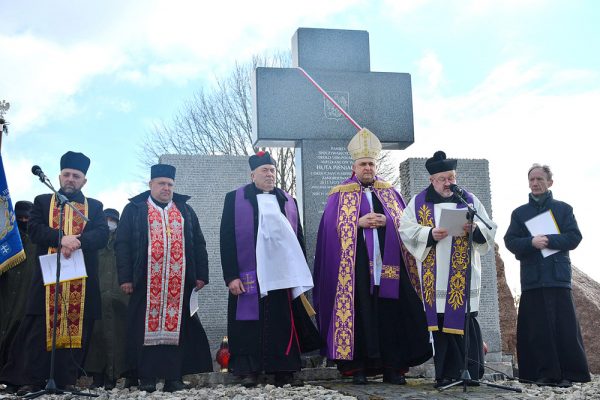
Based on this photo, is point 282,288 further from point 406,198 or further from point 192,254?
point 406,198

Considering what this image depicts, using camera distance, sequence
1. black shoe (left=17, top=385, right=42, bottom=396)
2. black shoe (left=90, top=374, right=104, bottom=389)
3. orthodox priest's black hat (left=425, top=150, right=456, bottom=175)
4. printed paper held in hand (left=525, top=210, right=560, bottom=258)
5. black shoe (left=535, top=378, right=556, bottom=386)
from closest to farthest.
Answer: black shoe (left=17, top=385, right=42, bottom=396), orthodox priest's black hat (left=425, top=150, right=456, bottom=175), black shoe (left=535, top=378, right=556, bottom=386), printed paper held in hand (left=525, top=210, right=560, bottom=258), black shoe (left=90, top=374, right=104, bottom=389)

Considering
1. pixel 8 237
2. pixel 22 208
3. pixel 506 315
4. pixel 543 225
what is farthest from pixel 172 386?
pixel 506 315

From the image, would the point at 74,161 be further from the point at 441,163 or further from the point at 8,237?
the point at 441,163

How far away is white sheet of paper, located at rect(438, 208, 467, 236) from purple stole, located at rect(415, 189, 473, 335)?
23cm

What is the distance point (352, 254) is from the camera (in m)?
6.97

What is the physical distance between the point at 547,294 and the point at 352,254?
75.9 inches

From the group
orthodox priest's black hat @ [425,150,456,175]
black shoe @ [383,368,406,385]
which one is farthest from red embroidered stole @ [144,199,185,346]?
orthodox priest's black hat @ [425,150,456,175]

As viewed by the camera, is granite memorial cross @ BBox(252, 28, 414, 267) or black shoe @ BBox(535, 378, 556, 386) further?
granite memorial cross @ BBox(252, 28, 414, 267)

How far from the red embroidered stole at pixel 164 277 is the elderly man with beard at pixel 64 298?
0.45 meters

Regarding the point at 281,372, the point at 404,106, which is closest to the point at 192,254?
the point at 281,372

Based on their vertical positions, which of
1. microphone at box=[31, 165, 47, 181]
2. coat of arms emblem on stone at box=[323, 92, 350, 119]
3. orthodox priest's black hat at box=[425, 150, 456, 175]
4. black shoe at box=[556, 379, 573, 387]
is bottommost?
black shoe at box=[556, 379, 573, 387]

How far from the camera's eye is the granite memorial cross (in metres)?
8.41

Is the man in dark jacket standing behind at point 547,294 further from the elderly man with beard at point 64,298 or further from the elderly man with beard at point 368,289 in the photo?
the elderly man with beard at point 64,298

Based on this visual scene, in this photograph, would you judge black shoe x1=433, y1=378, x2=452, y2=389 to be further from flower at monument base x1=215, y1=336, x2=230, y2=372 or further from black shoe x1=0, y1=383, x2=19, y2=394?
black shoe x1=0, y1=383, x2=19, y2=394
